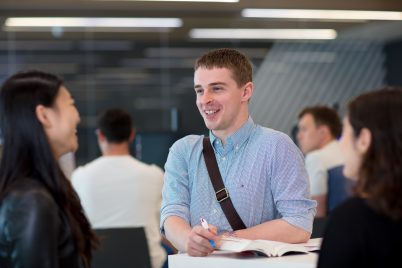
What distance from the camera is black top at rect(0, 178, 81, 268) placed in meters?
2.05

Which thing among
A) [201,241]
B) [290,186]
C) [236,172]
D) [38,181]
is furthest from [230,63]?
[38,181]

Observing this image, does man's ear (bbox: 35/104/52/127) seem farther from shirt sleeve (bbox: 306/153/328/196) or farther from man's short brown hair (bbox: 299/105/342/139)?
man's short brown hair (bbox: 299/105/342/139)

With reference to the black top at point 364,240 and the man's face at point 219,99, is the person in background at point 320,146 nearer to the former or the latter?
the man's face at point 219,99

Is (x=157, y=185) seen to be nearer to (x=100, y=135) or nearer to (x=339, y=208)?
(x=100, y=135)

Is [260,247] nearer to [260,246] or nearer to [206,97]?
[260,246]

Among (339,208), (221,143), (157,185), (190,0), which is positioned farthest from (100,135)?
(339,208)

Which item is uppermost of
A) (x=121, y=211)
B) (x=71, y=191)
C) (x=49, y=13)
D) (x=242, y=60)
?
(x=49, y=13)

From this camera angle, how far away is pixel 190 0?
25.6 feet

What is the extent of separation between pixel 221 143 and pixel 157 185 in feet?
7.29

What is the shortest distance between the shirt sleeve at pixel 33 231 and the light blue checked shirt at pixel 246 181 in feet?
3.13

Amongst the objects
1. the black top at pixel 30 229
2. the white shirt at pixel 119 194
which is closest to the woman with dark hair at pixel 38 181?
the black top at pixel 30 229

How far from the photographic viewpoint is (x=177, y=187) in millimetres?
3045

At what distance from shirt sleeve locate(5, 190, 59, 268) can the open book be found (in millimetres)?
700

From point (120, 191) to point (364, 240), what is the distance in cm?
342
